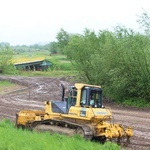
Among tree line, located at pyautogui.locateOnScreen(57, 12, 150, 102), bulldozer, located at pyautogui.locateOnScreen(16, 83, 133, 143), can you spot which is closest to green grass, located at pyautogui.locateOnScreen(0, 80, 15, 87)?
tree line, located at pyautogui.locateOnScreen(57, 12, 150, 102)

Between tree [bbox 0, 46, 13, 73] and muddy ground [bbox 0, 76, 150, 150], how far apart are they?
868 centimetres

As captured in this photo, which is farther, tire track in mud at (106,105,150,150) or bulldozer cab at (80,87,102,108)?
tire track in mud at (106,105,150,150)

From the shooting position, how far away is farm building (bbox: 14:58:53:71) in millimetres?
70019

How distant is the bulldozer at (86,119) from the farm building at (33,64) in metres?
54.1

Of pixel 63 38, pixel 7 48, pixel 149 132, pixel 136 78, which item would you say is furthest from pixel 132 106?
pixel 63 38

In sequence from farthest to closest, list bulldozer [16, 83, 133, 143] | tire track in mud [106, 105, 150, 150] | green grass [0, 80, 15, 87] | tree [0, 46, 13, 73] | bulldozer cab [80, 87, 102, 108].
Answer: tree [0, 46, 13, 73]
green grass [0, 80, 15, 87]
tire track in mud [106, 105, 150, 150]
bulldozer cab [80, 87, 102, 108]
bulldozer [16, 83, 133, 143]

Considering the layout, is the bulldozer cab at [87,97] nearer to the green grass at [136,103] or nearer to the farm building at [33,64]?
the green grass at [136,103]

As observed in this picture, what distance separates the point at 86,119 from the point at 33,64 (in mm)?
58775

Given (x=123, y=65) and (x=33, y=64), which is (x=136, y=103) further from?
(x=33, y=64)

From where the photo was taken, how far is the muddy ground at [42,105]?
1800 cm

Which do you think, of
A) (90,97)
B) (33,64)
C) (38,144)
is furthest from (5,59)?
(38,144)

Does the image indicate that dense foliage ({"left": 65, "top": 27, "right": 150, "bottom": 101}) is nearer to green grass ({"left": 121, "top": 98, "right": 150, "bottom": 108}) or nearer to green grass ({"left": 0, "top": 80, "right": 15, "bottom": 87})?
green grass ({"left": 121, "top": 98, "right": 150, "bottom": 108})

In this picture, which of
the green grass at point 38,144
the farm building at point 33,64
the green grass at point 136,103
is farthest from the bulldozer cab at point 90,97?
the farm building at point 33,64

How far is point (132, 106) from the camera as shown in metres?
29.8
